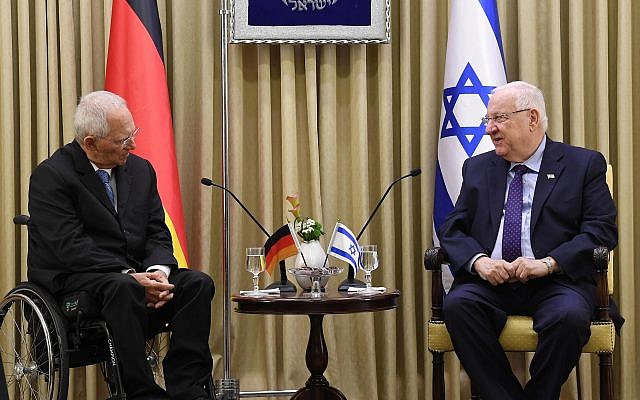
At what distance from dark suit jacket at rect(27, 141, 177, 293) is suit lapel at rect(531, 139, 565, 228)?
1417 mm

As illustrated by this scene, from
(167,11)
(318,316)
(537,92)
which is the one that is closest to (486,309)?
(318,316)

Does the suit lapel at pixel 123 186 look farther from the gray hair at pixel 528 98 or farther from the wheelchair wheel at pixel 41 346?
the gray hair at pixel 528 98

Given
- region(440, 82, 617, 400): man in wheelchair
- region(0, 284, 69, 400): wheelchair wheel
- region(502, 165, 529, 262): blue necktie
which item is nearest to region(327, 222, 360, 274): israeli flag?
region(440, 82, 617, 400): man in wheelchair

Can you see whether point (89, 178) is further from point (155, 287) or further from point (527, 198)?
point (527, 198)

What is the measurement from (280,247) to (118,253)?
2.24ft

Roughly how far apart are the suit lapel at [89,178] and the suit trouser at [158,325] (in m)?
0.31

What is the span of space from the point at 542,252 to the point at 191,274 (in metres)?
1.34

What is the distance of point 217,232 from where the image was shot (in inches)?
196

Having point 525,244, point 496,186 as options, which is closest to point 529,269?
point 525,244

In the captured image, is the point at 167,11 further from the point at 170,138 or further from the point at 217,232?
the point at 217,232

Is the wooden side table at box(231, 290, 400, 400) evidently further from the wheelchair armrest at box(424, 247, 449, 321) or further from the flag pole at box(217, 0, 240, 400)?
the flag pole at box(217, 0, 240, 400)

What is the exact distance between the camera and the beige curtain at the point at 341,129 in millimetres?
4789

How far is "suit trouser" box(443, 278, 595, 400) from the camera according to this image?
3464 millimetres

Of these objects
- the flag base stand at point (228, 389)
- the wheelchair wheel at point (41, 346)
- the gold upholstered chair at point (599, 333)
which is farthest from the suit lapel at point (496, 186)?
the wheelchair wheel at point (41, 346)
